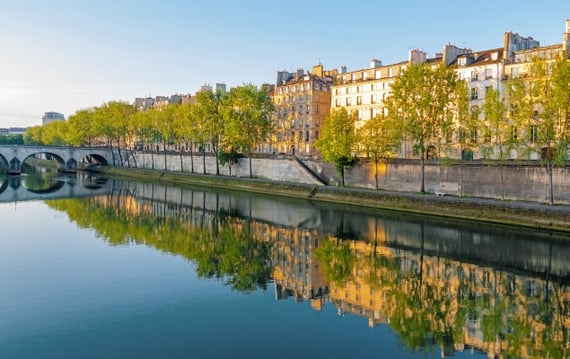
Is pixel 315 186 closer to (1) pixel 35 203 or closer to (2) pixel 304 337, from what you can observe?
(1) pixel 35 203

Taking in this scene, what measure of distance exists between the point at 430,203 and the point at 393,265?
64.3 feet

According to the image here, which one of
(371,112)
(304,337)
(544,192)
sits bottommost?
(304,337)

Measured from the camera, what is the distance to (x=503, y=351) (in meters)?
18.1

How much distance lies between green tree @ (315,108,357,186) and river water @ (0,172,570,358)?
1556 centimetres

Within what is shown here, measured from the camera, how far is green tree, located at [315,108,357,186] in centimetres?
6138

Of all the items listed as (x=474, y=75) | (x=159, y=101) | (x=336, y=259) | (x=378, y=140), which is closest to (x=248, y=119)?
(x=378, y=140)

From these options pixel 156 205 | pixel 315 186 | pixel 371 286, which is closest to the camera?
pixel 371 286

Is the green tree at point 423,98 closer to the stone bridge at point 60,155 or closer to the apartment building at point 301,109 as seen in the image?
the apartment building at point 301,109

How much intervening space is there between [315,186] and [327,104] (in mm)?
35341

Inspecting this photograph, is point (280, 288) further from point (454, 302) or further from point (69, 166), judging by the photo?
point (69, 166)

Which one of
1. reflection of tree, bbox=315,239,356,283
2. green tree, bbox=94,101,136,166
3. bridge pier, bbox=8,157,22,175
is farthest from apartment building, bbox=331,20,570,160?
bridge pier, bbox=8,157,22,175

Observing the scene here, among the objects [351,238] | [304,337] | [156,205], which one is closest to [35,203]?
[156,205]

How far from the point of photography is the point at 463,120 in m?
50.2

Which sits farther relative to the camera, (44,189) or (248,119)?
(248,119)
